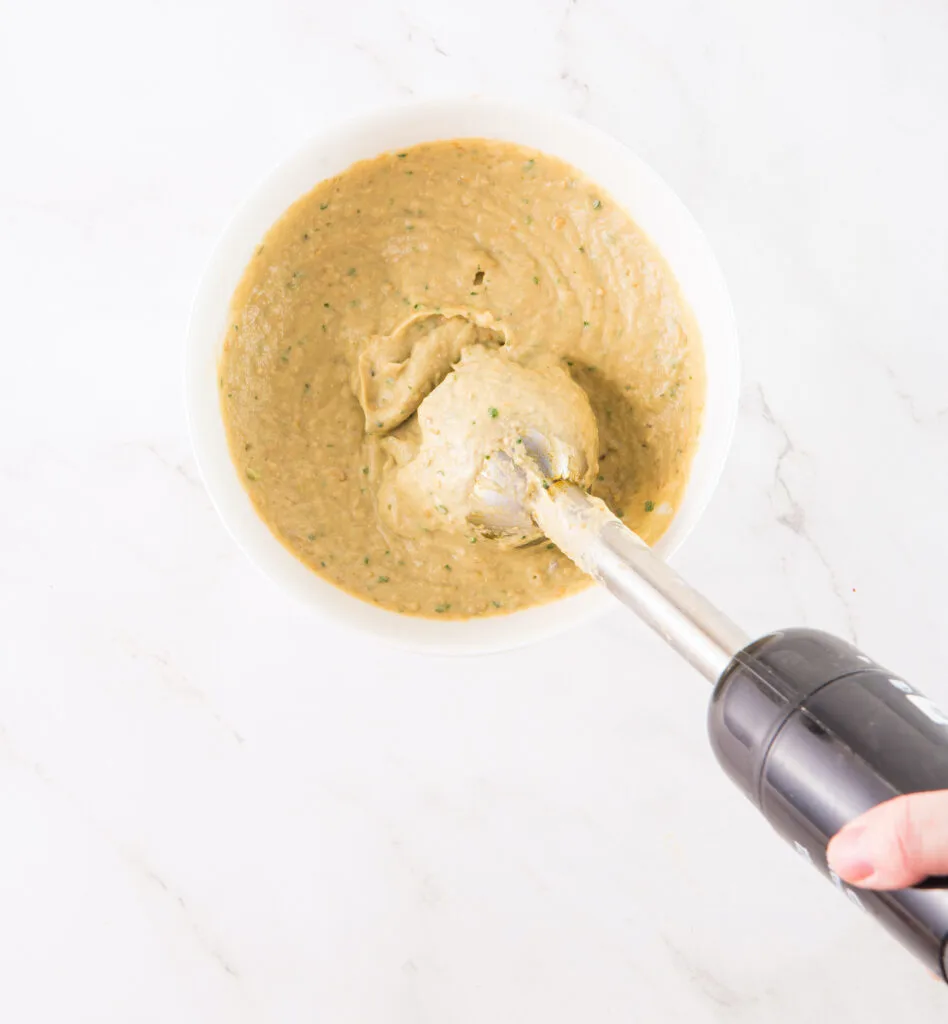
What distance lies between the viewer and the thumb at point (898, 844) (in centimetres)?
65

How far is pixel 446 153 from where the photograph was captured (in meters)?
1.17

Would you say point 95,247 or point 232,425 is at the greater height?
point 95,247

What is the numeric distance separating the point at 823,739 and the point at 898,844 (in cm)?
9

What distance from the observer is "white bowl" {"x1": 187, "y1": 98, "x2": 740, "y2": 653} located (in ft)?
3.70

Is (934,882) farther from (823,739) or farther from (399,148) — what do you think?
(399,148)

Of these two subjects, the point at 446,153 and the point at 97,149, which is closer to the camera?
the point at 446,153

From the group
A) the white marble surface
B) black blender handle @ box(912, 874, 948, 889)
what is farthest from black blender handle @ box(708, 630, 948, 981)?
the white marble surface

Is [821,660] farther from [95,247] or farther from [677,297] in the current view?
[95,247]

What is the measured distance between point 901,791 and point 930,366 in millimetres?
892

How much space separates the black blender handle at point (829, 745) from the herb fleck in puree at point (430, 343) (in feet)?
1.44

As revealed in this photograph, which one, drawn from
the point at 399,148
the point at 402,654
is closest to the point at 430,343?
the point at 399,148

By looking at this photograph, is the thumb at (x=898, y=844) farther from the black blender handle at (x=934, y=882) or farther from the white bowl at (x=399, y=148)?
the white bowl at (x=399, y=148)

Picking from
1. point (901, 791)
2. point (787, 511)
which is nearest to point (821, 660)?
point (901, 791)

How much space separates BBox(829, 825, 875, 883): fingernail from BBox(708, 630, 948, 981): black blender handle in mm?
18
